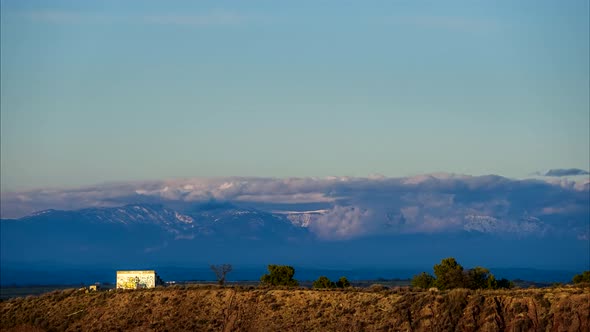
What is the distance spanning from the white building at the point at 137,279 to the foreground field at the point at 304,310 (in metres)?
16.3

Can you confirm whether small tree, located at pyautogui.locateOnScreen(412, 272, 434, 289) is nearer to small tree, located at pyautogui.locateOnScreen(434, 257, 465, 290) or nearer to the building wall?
small tree, located at pyautogui.locateOnScreen(434, 257, 465, 290)

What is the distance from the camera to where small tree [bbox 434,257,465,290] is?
13662 cm

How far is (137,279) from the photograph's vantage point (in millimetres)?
146000

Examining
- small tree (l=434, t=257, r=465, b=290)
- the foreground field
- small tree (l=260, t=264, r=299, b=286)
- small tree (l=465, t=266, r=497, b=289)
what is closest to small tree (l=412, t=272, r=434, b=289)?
small tree (l=434, t=257, r=465, b=290)

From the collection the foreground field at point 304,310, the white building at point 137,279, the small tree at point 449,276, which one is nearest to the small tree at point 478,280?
the small tree at point 449,276

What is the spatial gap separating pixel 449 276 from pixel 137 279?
37930mm

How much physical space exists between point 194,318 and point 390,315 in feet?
66.1

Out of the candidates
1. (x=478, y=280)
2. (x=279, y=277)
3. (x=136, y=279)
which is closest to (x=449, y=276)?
(x=478, y=280)

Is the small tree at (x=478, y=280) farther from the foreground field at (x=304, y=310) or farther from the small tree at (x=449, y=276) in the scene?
the foreground field at (x=304, y=310)

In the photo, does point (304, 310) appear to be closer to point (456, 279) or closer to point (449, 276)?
point (456, 279)

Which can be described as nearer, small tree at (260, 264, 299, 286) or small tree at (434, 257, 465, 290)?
small tree at (434, 257, 465, 290)

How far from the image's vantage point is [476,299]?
104 m

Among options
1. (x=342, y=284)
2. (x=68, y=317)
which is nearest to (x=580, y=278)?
(x=342, y=284)

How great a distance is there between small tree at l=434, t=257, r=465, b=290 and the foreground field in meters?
24.1
